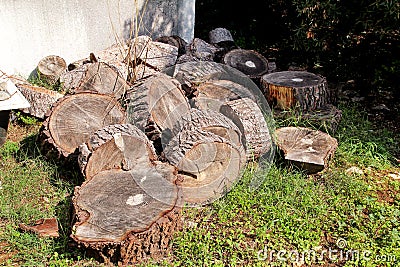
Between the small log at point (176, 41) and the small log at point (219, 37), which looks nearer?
the small log at point (176, 41)

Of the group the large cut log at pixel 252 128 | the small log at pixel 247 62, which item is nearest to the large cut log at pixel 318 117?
the large cut log at pixel 252 128

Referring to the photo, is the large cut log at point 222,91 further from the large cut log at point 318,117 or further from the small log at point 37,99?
the small log at point 37,99

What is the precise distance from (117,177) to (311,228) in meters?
1.60

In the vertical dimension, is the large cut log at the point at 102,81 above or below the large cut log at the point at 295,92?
above

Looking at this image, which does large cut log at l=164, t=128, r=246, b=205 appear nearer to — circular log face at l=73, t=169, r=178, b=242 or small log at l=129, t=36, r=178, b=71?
circular log face at l=73, t=169, r=178, b=242

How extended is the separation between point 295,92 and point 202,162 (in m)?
1.71

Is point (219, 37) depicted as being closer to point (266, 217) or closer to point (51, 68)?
point (51, 68)

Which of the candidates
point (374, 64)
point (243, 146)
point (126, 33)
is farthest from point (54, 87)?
point (374, 64)

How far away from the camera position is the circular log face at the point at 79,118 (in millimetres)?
4477

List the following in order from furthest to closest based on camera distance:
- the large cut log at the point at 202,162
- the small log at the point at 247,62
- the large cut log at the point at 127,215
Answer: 1. the small log at the point at 247,62
2. the large cut log at the point at 202,162
3. the large cut log at the point at 127,215

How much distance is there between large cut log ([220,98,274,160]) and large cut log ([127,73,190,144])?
53cm

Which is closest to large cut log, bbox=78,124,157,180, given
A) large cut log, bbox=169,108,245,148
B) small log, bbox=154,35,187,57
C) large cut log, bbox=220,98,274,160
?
large cut log, bbox=169,108,245,148

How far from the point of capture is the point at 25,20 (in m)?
5.87

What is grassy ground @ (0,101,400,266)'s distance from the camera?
139 inches
